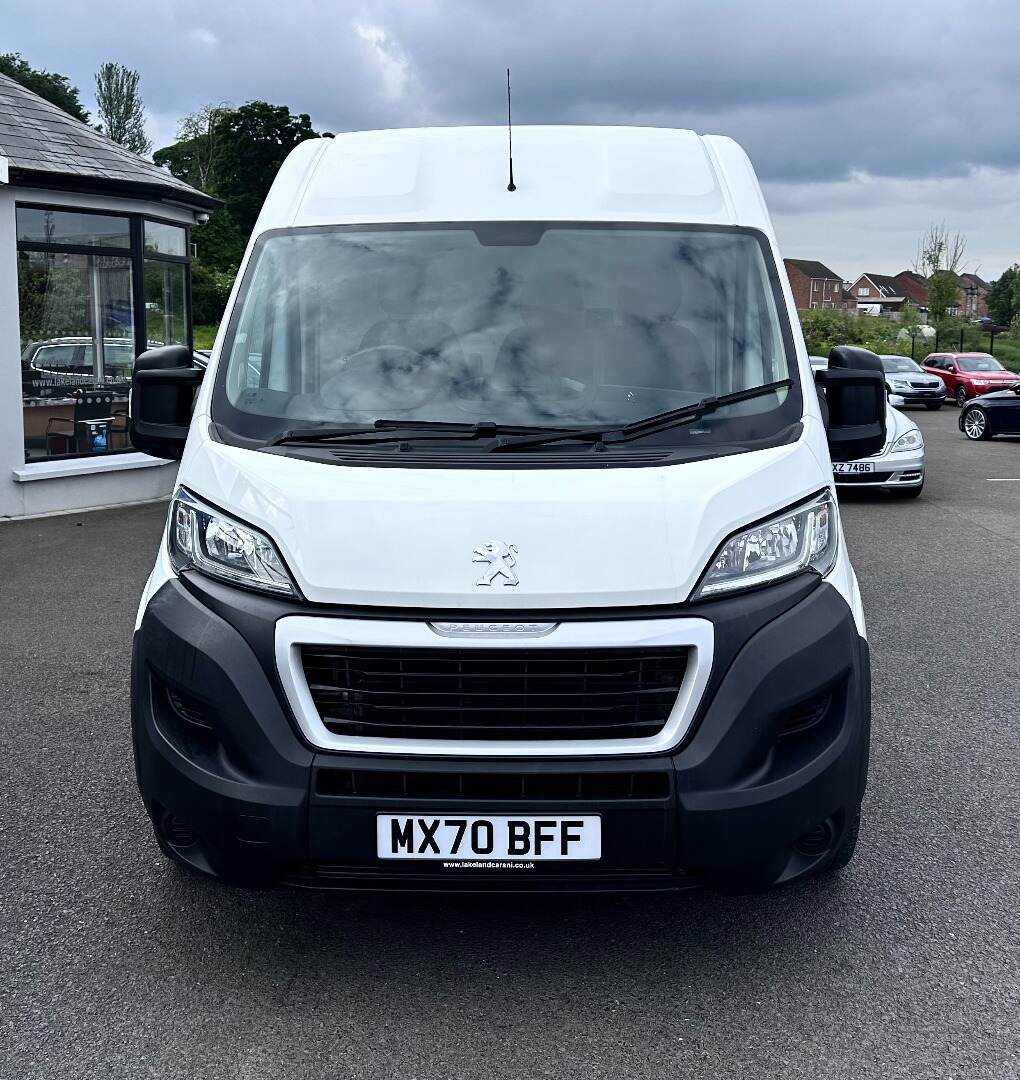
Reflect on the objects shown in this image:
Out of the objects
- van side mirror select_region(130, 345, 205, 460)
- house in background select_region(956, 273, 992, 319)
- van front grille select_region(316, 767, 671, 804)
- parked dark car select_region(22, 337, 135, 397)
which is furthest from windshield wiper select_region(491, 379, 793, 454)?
house in background select_region(956, 273, 992, 319)

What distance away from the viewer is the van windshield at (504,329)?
154 inches

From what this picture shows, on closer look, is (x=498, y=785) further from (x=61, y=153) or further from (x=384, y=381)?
(x=61, y=153)

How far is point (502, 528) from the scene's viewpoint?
3326 millimetres

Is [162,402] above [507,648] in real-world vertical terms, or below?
above

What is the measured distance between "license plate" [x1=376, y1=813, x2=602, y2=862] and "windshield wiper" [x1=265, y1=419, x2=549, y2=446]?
1.09 m

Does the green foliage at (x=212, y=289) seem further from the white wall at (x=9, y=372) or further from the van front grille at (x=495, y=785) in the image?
the van front grille at (x=495, y=785)

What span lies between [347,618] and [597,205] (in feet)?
6.01

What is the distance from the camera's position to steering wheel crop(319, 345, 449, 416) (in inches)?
155

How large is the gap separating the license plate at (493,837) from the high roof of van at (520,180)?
207cm

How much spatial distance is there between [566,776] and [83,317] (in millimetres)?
12728

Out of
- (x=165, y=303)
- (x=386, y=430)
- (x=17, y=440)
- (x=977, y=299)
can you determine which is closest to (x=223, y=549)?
(x=386, y=430)

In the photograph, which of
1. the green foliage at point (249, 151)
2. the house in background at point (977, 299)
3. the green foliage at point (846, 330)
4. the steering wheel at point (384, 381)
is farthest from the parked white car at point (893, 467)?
the house in background at point (977, 299)

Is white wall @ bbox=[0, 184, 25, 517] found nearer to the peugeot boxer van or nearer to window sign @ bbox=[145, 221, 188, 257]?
window sign @ bbox=[145, 221, 188, 257]

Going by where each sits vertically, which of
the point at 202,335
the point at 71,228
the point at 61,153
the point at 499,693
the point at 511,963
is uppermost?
the point at 61,153
